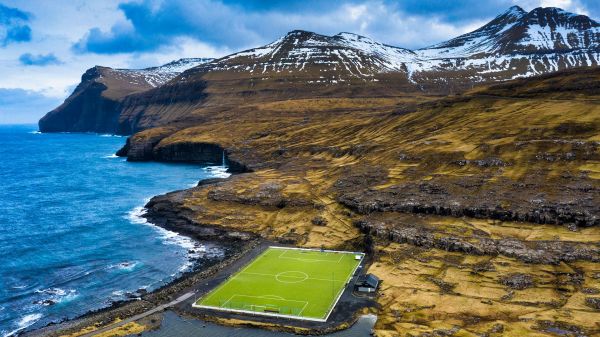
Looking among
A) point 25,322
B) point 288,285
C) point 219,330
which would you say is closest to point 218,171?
point 288,285

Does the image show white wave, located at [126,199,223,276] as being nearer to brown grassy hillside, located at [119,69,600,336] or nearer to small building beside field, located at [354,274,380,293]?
brown grassy hillside, located at [119,69,600,336]

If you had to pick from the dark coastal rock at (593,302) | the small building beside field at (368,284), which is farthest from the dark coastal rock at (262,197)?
the dark coastal rock at (593,302)

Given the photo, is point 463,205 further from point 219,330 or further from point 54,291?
point 54,291

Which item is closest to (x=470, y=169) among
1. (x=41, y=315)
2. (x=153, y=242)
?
(x=153, y=242)

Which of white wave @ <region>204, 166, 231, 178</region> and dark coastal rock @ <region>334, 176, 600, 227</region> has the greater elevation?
dark coastal rock @ <region>334, 176, 600, 227</region>

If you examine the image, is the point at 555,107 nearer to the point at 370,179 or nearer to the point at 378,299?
the point at 370,179

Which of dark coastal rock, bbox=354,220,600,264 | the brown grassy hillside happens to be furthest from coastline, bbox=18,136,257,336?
dark coastal rock, bbox=354,220,600,264
